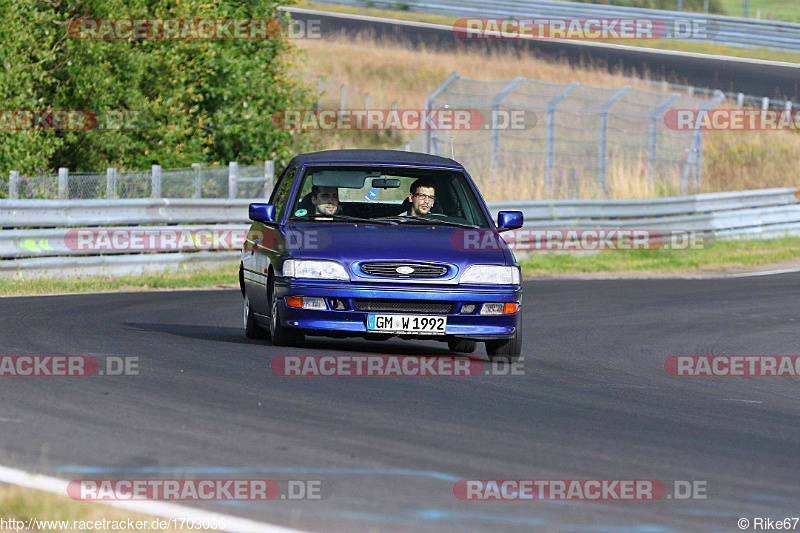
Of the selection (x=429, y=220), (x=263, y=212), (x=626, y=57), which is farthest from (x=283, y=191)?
(x=626, y=57)

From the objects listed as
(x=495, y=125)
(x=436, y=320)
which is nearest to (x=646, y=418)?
(x=436, y=320)

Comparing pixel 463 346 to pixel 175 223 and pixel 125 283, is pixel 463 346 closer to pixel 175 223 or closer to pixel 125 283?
pixel 125 283

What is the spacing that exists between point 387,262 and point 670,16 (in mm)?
42082

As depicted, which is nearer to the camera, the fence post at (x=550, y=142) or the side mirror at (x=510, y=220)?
the side mirror at (x=510, y=220)

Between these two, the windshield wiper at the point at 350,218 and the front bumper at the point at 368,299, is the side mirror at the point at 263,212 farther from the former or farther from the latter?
the front bumper at the point at 368,299

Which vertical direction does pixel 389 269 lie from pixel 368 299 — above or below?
above

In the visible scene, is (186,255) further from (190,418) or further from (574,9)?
(574,9)

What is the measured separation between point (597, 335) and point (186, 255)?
322 inches

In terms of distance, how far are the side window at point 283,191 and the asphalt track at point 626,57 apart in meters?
31.7

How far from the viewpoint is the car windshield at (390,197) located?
11.0m

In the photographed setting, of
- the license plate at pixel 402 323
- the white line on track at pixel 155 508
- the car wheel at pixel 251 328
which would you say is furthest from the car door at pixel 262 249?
the white line on track at pixel 155 508

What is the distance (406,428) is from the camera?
287 inches

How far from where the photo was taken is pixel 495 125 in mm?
27688

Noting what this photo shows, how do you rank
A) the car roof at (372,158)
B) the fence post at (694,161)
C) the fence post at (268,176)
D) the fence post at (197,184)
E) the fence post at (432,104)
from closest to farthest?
1. the car roof at (372,158)
2. the fence post at (197,184)
3. the fence post at (268,176)
4. the fence post at (432,104)
5. the fence post at (694,161)
